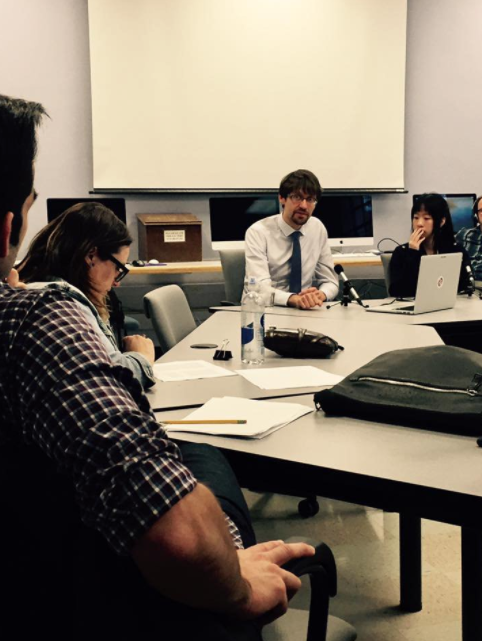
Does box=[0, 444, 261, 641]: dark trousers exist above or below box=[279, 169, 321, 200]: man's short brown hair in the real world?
below

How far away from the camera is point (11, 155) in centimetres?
79

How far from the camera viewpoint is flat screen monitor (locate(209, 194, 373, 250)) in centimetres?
497

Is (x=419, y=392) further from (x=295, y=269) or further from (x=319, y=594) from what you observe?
(x=295, y=269)

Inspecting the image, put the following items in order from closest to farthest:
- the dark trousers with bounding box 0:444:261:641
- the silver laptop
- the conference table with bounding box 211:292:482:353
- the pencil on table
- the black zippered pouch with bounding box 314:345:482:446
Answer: the dark trousers with bounding box 0:444:261:641 < the black zippered pouch with bounding box 314:345:482:446 < the pencil on table < the conference table with bounding box 211:292:482:353 < the silver laptop

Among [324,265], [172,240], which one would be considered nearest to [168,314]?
[324,265]

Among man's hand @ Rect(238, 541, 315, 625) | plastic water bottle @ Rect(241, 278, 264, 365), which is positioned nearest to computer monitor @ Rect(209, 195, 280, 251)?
plastic water bottle @ Rect(241, 278, 264, 365)

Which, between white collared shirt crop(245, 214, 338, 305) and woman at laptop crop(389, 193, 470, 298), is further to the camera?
white collared shirt crop(245, 214, 338, 305)

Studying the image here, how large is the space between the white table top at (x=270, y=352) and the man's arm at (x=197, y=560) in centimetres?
93

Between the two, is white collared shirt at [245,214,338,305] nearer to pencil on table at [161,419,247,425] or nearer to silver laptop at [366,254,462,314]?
silver laptop at [366,254,462,314]

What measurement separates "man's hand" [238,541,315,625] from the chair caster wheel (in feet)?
5.51

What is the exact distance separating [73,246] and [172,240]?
2986 millimetres

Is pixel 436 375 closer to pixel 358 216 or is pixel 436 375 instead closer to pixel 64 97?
pixel 358 216

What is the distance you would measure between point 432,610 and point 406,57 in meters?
4.92

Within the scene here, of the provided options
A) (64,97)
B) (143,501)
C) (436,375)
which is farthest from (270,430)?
(64,97)
